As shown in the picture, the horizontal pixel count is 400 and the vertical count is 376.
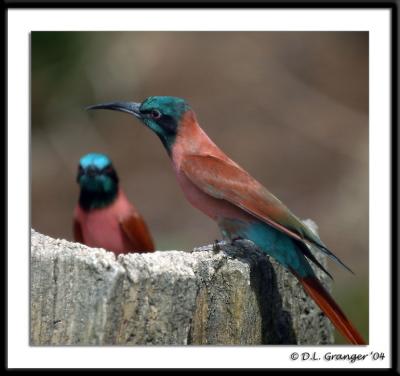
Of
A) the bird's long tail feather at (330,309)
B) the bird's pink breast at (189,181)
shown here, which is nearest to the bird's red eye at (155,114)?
the bird's pink breast at (189,181)

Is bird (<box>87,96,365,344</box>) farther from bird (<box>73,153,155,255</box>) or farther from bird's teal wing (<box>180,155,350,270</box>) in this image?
bird (<box>73,153,155,255</box>)

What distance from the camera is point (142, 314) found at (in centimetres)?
374

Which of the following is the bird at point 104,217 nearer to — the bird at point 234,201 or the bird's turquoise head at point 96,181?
the bird's turquoise head at point 96,181

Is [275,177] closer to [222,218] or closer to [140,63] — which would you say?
[140,63]

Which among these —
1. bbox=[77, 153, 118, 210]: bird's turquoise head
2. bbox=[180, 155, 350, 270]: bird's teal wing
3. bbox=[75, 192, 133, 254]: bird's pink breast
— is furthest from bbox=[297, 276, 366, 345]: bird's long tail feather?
bbox=[77, 153, 118, 210]: bird's turquoise head

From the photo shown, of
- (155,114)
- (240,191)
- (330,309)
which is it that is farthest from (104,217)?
(330,309)

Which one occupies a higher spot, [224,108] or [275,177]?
[224,108]

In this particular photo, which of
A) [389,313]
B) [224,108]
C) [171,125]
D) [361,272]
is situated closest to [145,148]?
[224,108]

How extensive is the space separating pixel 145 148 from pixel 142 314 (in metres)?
4.06

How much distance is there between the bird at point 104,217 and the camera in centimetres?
657

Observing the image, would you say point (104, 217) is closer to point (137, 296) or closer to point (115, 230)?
point (115, 230)

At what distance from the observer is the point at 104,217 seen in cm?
661

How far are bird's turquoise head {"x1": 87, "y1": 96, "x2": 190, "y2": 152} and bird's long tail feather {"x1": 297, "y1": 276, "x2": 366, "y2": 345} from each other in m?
1.08

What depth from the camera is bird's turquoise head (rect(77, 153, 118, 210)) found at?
6602 mm
